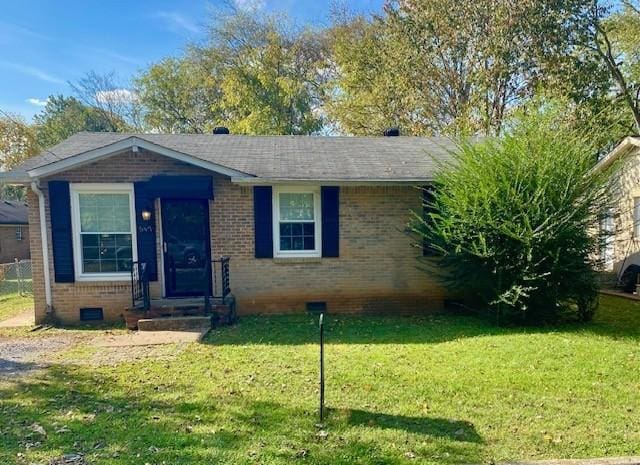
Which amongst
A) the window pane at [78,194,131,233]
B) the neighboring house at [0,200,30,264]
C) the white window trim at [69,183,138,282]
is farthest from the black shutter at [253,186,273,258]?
the neighboring house at [0,200,30,264]

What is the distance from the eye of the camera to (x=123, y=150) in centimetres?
820

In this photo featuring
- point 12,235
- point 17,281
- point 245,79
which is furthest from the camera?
point 12,235

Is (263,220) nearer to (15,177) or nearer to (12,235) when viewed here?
(15,177)

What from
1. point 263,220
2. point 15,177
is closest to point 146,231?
point 263,220

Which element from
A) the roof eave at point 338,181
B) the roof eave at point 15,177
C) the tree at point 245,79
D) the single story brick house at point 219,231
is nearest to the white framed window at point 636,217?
the single story brick house at point 219,231

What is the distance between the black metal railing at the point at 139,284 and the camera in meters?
8.11

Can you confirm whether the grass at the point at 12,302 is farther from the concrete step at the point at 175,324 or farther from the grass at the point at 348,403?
the grass at the point at 348,403

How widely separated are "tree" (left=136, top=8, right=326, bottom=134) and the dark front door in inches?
597

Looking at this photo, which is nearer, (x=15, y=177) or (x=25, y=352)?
(x=25, y=352)

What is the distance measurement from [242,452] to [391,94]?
18640mm

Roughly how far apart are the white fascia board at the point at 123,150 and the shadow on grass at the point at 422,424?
550cm

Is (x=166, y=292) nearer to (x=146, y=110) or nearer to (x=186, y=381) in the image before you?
(x=186, y=381)

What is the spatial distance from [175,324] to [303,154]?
487 cm

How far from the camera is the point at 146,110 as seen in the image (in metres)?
29.1
